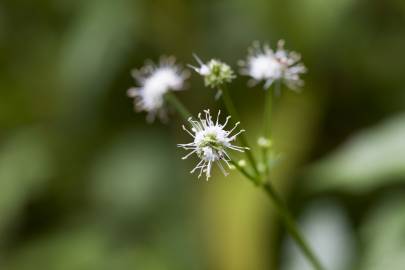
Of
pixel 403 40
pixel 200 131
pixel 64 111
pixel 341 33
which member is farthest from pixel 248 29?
pixel 200 131

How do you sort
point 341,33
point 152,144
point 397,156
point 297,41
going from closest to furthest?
point 397,156 → point 297,41 → point 341,33 → point 152,144

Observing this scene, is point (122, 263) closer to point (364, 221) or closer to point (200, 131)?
point (364, 221)

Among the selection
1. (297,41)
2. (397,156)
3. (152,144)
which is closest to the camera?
(397,156)

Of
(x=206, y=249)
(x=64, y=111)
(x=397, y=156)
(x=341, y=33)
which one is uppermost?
(x=64, y=111)

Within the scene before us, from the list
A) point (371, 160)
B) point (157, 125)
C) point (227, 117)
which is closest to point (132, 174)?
point (157, 125)

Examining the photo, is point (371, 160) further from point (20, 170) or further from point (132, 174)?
point (20, 170)

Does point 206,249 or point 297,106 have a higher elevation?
point 297,106

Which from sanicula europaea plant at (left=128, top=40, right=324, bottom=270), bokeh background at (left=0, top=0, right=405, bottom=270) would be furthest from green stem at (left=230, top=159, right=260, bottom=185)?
bokeh background at (left=0, top=0, right=405, bottom=270)
